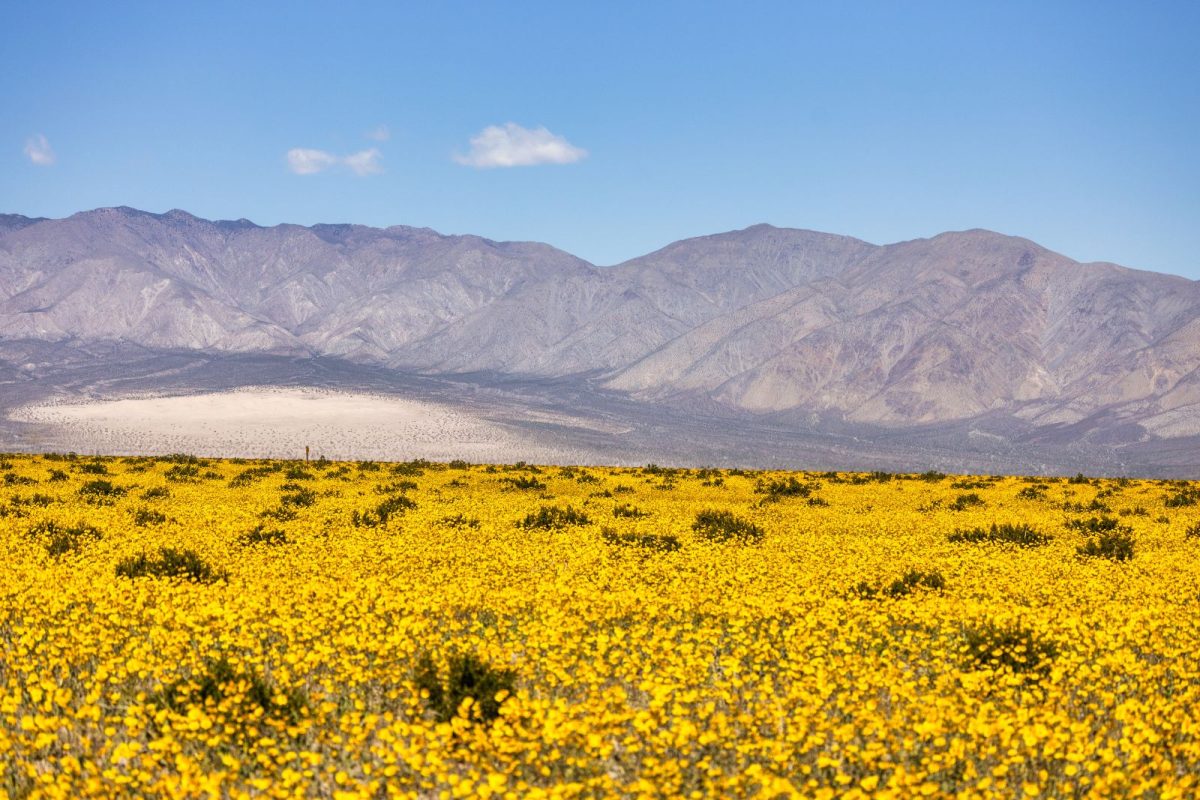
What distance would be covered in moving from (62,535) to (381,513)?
25.0 ft

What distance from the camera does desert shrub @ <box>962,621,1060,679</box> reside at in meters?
11.4

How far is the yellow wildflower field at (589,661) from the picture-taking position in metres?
8.23

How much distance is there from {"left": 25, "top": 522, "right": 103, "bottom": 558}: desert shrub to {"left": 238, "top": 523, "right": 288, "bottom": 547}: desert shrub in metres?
3.05

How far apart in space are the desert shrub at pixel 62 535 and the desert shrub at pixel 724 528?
13.1 metres

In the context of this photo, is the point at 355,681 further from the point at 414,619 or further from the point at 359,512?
the point at 359,512

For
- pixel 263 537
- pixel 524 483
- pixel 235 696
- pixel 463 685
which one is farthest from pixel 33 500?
pixel 463 685

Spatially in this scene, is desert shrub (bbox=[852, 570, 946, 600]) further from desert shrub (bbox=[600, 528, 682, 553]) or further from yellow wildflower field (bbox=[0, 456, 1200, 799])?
desert shrub (bbox=[600, 528, 682, 553])

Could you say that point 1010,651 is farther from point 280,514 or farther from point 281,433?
point 281,433

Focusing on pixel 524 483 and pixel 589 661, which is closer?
pixel 589 661

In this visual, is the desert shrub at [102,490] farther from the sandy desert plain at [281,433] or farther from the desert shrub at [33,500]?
the sandy desert plain at [281,433]

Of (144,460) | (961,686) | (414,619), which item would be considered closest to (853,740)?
(961,686)

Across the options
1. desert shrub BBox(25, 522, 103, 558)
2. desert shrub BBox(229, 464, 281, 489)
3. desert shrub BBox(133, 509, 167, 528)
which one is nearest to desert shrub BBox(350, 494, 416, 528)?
desert shrub BBox(133, 509, 167, 528)

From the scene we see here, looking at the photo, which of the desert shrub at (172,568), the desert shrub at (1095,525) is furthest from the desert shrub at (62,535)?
the desert shrub at (1095,525)

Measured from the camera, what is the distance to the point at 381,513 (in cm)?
2611
